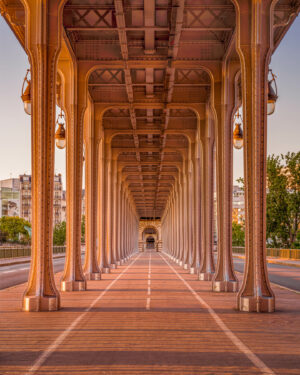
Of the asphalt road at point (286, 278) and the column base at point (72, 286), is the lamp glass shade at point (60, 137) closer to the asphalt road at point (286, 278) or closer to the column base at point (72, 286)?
the column base at point (72, 286)

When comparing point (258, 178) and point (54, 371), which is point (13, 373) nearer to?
point (54, 371)

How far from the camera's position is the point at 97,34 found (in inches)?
942

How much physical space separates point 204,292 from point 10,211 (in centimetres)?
18551

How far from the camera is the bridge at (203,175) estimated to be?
32.0 feet

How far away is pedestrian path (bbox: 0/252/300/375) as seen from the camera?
326 inches

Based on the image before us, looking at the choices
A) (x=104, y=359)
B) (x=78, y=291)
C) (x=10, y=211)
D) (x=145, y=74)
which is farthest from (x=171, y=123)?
(x=10, y=211)

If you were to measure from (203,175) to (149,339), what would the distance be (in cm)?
2015

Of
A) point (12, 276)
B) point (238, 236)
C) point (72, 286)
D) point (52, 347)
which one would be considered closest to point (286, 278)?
point (72, 286)

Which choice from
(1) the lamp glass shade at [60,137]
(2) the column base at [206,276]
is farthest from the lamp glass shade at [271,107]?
(2) the column base at [206,276]

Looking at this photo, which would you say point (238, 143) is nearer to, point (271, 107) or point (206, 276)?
point (271, 107)

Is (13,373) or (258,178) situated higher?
(258,178)

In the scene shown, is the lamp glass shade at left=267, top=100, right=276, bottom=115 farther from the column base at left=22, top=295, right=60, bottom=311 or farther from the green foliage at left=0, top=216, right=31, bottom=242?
the green foliage at left=0, top=216, right=31, bottom=242

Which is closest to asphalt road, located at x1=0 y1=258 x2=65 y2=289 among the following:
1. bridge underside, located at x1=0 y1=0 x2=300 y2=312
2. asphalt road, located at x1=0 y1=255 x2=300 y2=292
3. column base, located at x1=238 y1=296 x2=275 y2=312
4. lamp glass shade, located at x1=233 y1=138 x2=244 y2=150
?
asphalt road, located at x1=0 y1=255 x2=300 y2=292

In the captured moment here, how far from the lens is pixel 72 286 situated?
2258 cm
